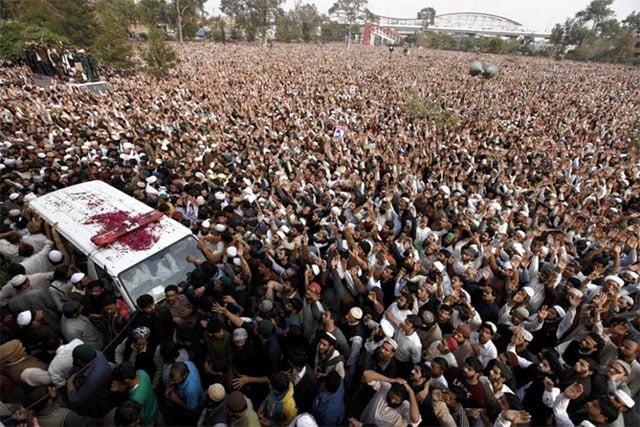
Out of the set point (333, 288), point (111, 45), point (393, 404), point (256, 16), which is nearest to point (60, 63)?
point (111, 45)

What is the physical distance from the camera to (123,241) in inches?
145

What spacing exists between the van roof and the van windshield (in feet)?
0.28

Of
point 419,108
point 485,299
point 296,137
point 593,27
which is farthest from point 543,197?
point 593,27

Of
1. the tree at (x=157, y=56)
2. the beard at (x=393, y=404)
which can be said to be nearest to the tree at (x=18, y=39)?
the tree at (x=157, y=56)

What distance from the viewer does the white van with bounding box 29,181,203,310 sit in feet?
11.2

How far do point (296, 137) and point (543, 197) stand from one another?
22.3ft

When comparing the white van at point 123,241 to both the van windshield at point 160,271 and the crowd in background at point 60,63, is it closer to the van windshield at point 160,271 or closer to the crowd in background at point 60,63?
the van windshield at point 160,271

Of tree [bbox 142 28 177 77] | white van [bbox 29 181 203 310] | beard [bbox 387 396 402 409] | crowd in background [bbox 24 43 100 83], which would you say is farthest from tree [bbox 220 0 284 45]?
beard [bbox 387 396 402 409]

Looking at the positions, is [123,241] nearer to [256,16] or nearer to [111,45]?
[111,45]

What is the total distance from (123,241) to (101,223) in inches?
22.5

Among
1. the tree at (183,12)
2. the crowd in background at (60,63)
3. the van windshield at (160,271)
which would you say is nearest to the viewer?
the van windshield at (160,271)

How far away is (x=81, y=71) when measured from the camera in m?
15.6

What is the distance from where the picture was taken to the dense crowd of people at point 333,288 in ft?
7.97

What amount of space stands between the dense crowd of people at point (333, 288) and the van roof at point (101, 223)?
311 mm
